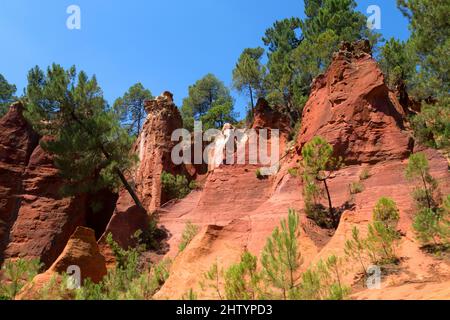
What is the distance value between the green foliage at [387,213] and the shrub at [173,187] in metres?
15.7

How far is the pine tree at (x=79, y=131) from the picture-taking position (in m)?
22.3

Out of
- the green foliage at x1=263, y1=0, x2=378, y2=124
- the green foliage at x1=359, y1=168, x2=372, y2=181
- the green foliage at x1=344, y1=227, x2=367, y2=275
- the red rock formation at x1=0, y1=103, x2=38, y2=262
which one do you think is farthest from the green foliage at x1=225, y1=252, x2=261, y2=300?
the green foliage at x1=263, y1=0, x2=378, y2=124

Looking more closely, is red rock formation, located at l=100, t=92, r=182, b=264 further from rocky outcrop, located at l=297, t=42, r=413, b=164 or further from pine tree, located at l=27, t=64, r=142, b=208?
rocky outcrop, located at l=297, t=42, r=413, b=164

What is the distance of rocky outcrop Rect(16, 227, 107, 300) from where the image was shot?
42.1 feet

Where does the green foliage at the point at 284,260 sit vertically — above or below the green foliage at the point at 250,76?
below

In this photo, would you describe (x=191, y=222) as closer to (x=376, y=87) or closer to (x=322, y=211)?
(x=322, y=211)

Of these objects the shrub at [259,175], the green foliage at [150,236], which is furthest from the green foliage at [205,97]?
the green foliage at [150,236]

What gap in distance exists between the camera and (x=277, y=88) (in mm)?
33875

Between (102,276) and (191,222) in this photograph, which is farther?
(191,222)

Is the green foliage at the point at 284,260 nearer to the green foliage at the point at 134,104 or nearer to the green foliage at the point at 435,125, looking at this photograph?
the green foliage at the point at 435,125
